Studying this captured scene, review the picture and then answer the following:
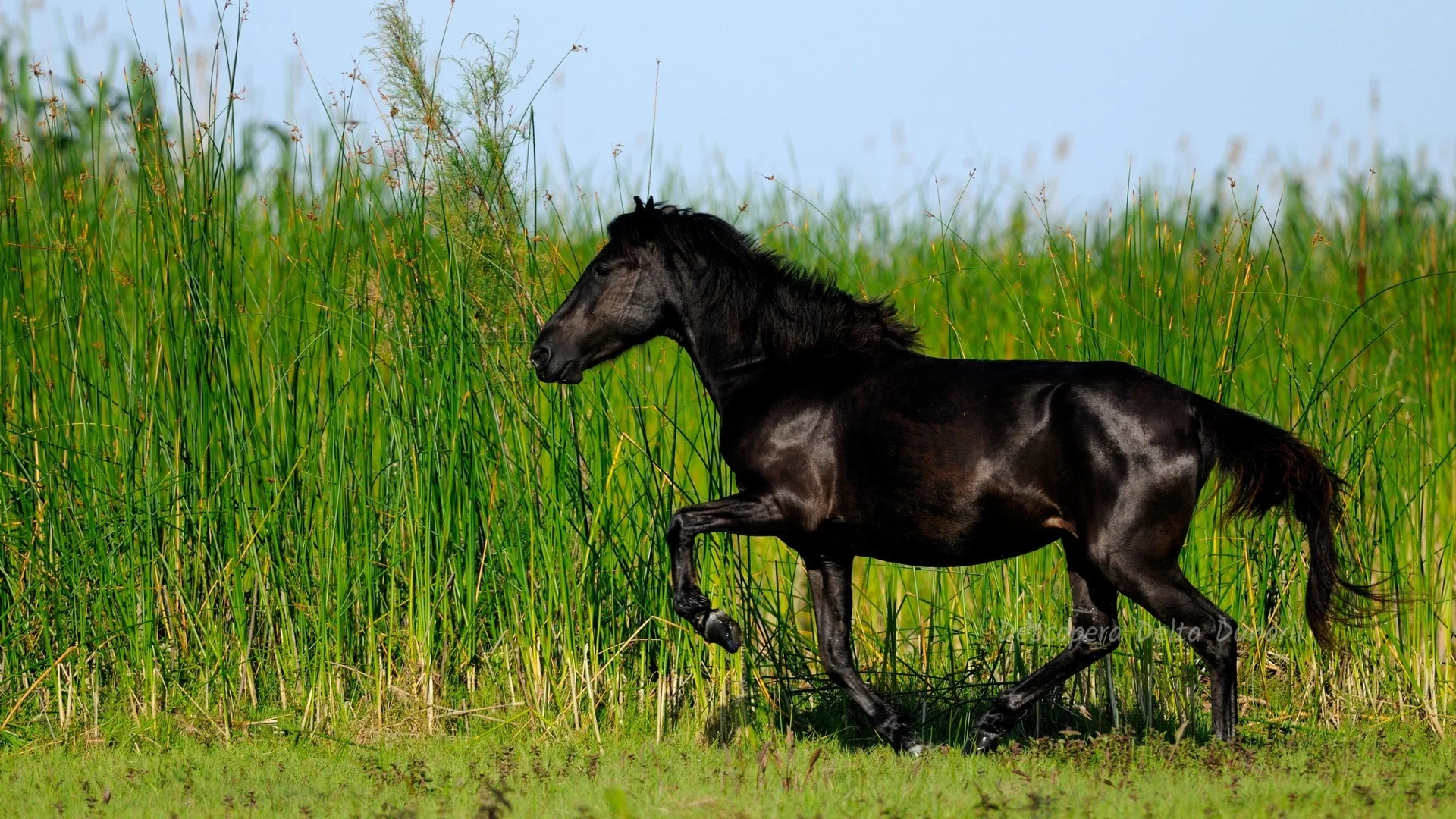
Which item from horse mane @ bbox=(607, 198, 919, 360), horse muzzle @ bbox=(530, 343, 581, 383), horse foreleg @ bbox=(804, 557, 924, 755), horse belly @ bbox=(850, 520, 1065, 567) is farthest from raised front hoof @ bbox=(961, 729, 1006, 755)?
horse muzzle @ bbox=(530, 343, 581, 383)

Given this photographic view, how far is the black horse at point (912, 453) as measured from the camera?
4723 mm

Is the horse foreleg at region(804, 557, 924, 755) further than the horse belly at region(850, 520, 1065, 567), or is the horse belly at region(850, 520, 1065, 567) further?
the horse foreleg at region(804, 557, 924, 755)

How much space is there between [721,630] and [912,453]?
0.93 metres

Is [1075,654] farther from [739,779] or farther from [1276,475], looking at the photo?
[739,779]

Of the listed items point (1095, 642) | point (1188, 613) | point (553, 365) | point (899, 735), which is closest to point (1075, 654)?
point (1095, 642)

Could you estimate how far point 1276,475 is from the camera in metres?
4.91

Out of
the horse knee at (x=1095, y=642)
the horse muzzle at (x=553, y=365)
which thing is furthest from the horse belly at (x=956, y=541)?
the horse muzzle at (x=553, y=365)

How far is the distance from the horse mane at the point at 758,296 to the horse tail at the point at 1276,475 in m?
1.16

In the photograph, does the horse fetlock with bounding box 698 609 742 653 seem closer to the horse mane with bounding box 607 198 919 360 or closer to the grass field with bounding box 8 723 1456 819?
the grass field with bounding box 8 723 1456 819

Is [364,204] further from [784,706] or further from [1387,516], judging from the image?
[1387,516]

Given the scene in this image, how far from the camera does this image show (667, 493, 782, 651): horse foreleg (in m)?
5.02

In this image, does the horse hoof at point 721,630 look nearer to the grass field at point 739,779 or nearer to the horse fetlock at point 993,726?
the grass field at point 739,779

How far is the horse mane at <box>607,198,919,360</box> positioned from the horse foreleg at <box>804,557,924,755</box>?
0.85 m

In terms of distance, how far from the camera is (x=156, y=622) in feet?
19.4
